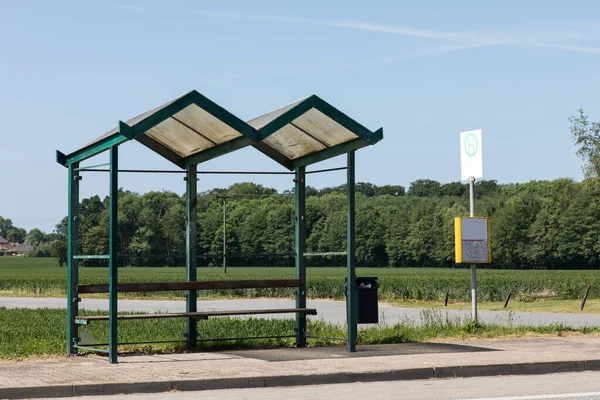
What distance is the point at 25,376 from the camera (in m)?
11.5

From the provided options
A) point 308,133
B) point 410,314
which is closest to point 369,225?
point 410,314

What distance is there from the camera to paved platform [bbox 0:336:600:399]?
36.1 feet

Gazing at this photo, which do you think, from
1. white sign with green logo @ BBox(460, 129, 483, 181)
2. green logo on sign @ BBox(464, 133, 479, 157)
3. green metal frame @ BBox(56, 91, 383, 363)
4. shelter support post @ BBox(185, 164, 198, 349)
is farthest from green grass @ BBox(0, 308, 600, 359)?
green logo on sign @ BBox(464, 133, 479, 157)

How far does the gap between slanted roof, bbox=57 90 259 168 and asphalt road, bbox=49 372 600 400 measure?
386 centimetres

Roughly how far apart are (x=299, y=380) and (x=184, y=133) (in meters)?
4.84

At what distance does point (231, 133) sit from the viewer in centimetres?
1452

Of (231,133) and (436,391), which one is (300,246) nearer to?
(231,133)

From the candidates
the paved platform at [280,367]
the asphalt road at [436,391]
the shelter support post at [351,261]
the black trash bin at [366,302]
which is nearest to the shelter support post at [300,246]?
the paved platform at [280,367]

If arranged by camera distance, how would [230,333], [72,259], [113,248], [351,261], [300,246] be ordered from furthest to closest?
1. [230,333]
2. [300,246]
3. [351,261]
4. [72,259]
5. [113,248]

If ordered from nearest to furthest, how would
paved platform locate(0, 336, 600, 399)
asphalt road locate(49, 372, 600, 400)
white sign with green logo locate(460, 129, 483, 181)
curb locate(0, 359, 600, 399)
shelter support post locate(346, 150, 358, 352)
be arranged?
asphalt road locate(49, 372, 600, 400) < curb locate(0, 359, 600, 399) < paved platform locate(0, 336, 600, 399) < shelter support post locate(346, 150, 358, 352) < white sign with green logo locate(460, 129, 483, 181)

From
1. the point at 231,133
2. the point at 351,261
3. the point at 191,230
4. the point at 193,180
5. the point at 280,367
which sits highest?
the point at 231,133

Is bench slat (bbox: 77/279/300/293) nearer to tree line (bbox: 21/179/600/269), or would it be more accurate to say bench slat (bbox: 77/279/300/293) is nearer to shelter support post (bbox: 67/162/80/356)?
shelter support post (bbox: 67/162/80/356)

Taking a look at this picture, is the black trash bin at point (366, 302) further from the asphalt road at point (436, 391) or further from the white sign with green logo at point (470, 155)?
the white sign with green logo at point (470, 155)

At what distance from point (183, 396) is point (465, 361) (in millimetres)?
4286
